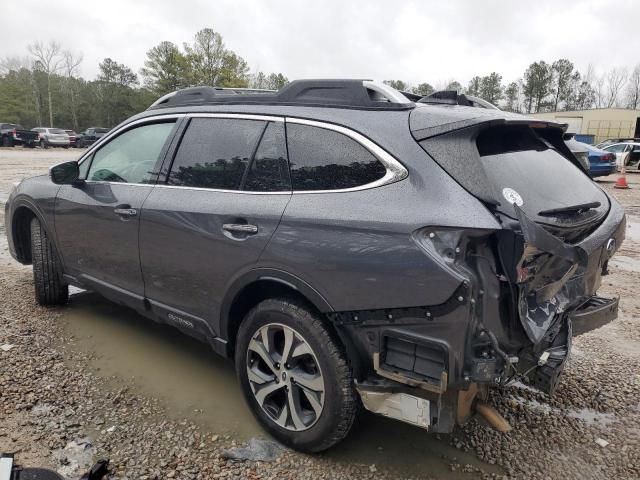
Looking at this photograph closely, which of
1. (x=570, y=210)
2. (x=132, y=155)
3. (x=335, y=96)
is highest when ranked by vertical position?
(x=335, y=96)

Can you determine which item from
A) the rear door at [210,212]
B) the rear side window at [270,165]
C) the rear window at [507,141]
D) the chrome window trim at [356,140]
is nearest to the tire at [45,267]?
the rear door at [210,212]

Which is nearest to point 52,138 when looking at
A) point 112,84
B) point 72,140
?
→ point 72,140

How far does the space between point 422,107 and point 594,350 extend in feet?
8.61

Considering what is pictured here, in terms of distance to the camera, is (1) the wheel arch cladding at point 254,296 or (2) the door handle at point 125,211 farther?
(2) the door handle at point 125,211

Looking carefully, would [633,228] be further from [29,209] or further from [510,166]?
[29,209]

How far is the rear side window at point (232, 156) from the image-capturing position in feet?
8.63

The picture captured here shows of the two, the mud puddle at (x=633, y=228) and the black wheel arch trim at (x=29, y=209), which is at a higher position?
the black wheel arch trim at (x=29, y=209)

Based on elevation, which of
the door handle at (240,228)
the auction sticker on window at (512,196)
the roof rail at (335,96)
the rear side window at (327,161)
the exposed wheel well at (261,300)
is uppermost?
the roof rail at (335,96)

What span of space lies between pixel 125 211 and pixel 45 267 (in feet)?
4.95

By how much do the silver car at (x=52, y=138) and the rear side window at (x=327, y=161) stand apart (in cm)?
3712

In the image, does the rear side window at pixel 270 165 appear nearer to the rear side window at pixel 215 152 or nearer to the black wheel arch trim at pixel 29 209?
the rear side window at pixel 215 152

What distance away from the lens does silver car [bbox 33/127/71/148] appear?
34.2m

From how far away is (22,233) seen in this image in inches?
181

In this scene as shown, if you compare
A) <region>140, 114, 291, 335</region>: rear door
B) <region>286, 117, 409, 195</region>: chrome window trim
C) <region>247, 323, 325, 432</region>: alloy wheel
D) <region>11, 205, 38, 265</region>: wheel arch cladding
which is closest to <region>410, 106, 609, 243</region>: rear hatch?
<region>286, 117, 409, 195</region>: chrome window trim
